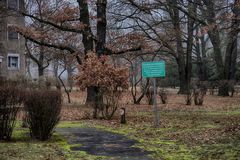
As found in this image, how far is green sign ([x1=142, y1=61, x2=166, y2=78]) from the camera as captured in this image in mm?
14047

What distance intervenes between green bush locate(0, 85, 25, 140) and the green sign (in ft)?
15.5

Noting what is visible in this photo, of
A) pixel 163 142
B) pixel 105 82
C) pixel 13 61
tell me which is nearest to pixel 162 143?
pixel 163 142

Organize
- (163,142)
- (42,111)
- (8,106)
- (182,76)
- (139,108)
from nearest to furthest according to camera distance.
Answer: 1. (8,106)
2. (42,111)
3. (163,142)
4. (139,108)
5. (182,76)

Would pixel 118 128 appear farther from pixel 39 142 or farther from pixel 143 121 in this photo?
pixel 39 142

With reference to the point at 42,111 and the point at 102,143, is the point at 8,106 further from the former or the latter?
the point at 102,143

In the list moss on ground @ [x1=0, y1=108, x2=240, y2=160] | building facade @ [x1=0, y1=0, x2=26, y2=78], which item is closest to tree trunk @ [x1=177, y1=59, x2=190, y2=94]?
building facade @ [x1=0, y1=0, x2=26, y2=78]

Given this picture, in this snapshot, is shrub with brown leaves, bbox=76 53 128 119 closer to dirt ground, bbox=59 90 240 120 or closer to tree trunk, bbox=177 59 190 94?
dirt ground, bbox=59 90 240 120

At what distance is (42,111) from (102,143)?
1633mm

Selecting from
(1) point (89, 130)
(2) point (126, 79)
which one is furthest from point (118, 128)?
(2) point (126, 79)

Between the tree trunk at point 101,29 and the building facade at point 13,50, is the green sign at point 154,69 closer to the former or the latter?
the tree trunk at point 101,29

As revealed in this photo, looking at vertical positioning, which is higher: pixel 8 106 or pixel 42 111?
pixel 8 106

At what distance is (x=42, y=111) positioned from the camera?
10.8 meters

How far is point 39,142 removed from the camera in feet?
35.2

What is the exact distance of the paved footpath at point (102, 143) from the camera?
9164mm
